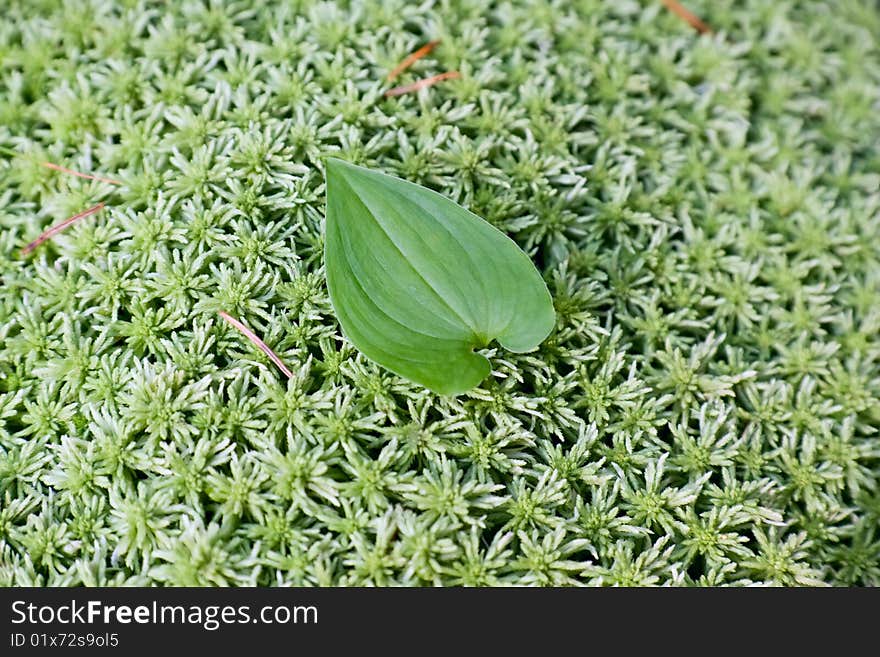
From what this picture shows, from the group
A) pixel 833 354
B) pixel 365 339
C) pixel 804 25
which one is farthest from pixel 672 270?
pixel 804 25

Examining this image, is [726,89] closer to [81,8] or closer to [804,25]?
[804,25]

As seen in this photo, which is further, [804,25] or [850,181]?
[804,25]

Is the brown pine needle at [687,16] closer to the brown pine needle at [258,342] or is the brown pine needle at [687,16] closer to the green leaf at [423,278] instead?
the green leaf at [423,278]

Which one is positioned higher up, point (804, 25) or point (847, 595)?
point (804, 25)

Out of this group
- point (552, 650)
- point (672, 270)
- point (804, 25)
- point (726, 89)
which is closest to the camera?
point (552, 650)

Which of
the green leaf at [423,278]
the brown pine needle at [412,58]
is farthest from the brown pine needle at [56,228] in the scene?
the brown pine needle at [412,58]

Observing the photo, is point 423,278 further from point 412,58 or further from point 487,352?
point 412,58

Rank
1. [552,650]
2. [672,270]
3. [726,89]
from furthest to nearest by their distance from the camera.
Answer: [726,89]
[672,270]
[552,650]
